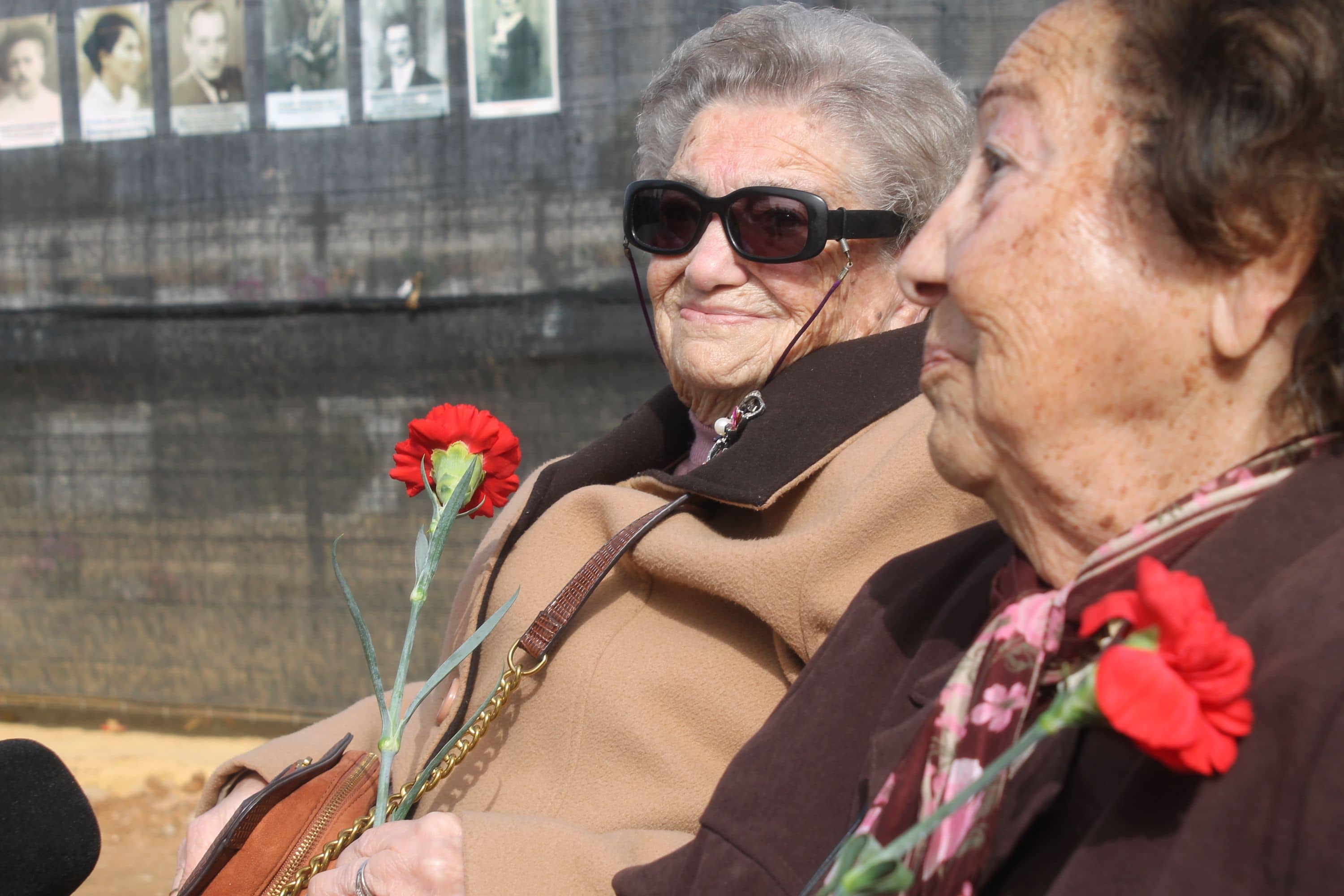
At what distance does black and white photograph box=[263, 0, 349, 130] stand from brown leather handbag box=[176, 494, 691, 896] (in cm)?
336

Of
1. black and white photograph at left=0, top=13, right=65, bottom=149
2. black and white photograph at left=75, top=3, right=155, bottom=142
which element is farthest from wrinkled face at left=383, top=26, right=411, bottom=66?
black and white photograph at left=0, top=13, right=65, bottom=149

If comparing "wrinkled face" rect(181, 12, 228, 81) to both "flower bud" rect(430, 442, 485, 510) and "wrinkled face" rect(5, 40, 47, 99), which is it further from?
"flower bud" rect(430, 442, 485, 510)

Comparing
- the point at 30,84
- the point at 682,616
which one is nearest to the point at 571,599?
the point at 682,616

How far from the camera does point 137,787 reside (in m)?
4.67

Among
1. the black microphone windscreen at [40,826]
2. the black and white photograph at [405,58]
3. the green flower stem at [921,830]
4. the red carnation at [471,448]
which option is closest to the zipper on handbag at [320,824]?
the black microphone windscreen at [40,826]

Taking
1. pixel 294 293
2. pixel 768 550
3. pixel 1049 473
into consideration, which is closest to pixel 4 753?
pixel 768 550

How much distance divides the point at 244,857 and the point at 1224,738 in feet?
4.92

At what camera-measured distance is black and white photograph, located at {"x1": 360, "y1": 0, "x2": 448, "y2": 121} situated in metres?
4.37

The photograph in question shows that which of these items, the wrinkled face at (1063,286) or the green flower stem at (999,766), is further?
the wrinkled face at (1063,286)

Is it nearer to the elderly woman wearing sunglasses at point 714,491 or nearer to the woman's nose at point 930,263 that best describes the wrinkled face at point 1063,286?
the woman's nose at point 930,263

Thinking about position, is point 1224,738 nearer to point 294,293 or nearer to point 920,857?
point 920,857

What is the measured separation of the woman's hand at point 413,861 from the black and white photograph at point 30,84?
4.42m

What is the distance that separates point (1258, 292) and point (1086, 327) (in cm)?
13

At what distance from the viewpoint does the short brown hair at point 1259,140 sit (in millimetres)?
844
